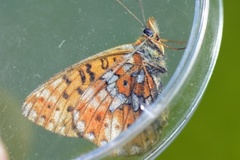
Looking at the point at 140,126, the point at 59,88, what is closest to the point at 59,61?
the point at 59,88

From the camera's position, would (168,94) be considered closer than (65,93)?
Yes

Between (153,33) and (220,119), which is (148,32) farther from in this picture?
(220,119)

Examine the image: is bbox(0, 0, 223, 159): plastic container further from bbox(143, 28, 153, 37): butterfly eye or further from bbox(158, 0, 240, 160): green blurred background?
bbox(158, 0, 240, 160): green blurred background

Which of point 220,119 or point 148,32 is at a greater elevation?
point 148,32

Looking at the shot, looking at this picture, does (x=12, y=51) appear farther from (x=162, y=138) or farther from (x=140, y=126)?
(x=140, y=126)

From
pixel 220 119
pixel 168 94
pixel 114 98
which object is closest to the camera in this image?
pixel 168 94

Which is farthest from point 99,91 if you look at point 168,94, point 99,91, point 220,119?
point 220,119

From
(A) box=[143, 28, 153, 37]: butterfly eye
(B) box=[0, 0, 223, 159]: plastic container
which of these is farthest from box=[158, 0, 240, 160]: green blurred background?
(A) box=[143, 28, 153, 37]: butterfly eye
